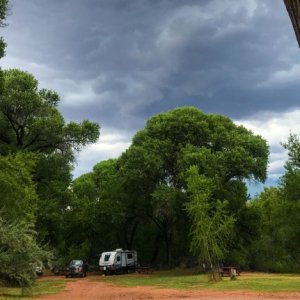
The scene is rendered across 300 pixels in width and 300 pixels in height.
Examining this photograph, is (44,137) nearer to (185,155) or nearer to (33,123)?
(33,123)

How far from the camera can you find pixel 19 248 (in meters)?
22.2

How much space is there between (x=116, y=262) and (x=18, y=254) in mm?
26903

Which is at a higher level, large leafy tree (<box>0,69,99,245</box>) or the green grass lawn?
large leafy tree (<box>0,69,99,245</box>)

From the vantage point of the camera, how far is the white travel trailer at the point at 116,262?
48625 millimetres

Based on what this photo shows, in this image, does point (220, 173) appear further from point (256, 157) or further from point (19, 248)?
point (19, 248)

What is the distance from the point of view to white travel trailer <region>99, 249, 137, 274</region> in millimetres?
48625

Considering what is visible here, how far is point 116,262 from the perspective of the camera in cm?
4888

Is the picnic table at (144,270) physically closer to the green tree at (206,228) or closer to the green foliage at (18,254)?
the green tree at (206,228)

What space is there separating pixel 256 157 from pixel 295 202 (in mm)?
10568

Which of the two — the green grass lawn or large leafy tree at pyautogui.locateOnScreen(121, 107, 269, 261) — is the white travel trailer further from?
the green grass lawn

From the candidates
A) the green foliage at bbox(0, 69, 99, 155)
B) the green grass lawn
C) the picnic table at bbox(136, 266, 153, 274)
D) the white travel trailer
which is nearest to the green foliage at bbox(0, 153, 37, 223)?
the green grass lawn

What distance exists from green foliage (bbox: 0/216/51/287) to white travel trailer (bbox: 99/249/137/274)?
82.1ft

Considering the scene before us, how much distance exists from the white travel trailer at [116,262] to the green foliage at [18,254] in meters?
25.0

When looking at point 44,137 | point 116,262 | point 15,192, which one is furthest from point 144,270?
point 15,192
